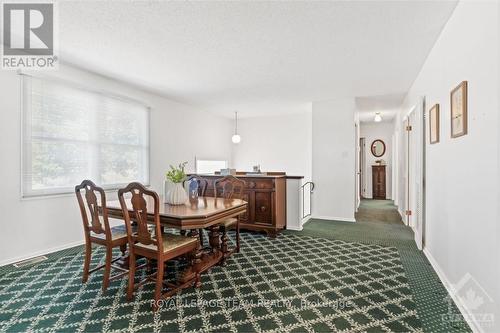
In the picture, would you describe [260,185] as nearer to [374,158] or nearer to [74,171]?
[74,171]

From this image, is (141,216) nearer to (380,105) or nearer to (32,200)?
(32,200)

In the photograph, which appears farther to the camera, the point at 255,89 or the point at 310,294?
the point at 255,89

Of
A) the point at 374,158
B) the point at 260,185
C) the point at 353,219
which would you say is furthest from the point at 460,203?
the point at 374,158

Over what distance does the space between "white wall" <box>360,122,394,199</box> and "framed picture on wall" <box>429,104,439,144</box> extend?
19.6 feet

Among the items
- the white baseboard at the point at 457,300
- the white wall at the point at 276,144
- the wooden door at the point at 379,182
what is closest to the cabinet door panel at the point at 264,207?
the white baseboard at the point at 457,300

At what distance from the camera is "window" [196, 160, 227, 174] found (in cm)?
635

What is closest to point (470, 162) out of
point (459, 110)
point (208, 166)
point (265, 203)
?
point (459, 110)

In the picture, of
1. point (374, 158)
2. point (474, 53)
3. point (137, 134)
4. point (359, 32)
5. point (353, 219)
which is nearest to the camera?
point (474, 53)

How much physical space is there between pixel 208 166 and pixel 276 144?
2121 millimetres

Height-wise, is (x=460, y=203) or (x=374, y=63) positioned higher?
(x=374, y=63)

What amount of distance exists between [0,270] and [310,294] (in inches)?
129

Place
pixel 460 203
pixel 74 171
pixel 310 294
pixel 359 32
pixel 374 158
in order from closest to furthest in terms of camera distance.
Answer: pixel 460 203
pixel 310 294
pixel 359 32
pixel 74 171
pixel 374 158

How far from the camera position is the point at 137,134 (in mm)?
4625

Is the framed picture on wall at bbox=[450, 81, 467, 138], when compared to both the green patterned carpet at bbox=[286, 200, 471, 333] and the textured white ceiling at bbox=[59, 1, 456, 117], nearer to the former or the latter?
the textured white ceiling at bbox=[59, 1, 456, 117]
